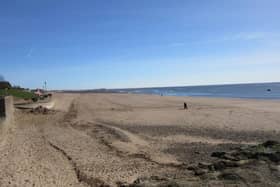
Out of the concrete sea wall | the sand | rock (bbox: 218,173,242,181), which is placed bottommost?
the sand

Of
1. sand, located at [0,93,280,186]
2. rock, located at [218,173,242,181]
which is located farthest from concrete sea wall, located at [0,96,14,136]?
rock, located at [218,173,242,181]

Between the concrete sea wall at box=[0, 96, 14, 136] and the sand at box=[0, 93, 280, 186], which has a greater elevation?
the concrete sea wall at box=[0, 96, 14, 136]

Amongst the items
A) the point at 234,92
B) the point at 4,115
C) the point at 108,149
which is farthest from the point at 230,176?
the point at 234,92

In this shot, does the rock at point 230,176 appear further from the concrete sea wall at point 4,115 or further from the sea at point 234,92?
the sea at point 234,92

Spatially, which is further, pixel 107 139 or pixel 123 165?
pixel 107 139

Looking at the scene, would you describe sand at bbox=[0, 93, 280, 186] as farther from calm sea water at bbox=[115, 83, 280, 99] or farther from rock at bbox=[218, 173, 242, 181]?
calm sea water at bbox=[115, 83, 280, 99]

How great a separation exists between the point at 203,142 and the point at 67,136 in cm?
587

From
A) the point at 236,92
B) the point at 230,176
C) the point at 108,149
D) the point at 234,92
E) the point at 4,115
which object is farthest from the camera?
the point at 234,92

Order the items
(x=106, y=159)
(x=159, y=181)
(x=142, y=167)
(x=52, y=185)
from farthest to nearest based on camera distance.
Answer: (x=106, y=159), (x=142, y=167), (x=52, y=185), (x=159, y=181)

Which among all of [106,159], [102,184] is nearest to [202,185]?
[102,184]

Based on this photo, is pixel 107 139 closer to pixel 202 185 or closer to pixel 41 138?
pixel 41 138

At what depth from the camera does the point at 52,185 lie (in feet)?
25.2

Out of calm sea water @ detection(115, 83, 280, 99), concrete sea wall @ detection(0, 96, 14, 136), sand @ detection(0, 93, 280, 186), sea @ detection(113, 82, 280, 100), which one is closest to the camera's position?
sand @ detection(0, 93, 280, 186)

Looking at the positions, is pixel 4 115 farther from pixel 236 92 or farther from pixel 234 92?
pixel 234 92
